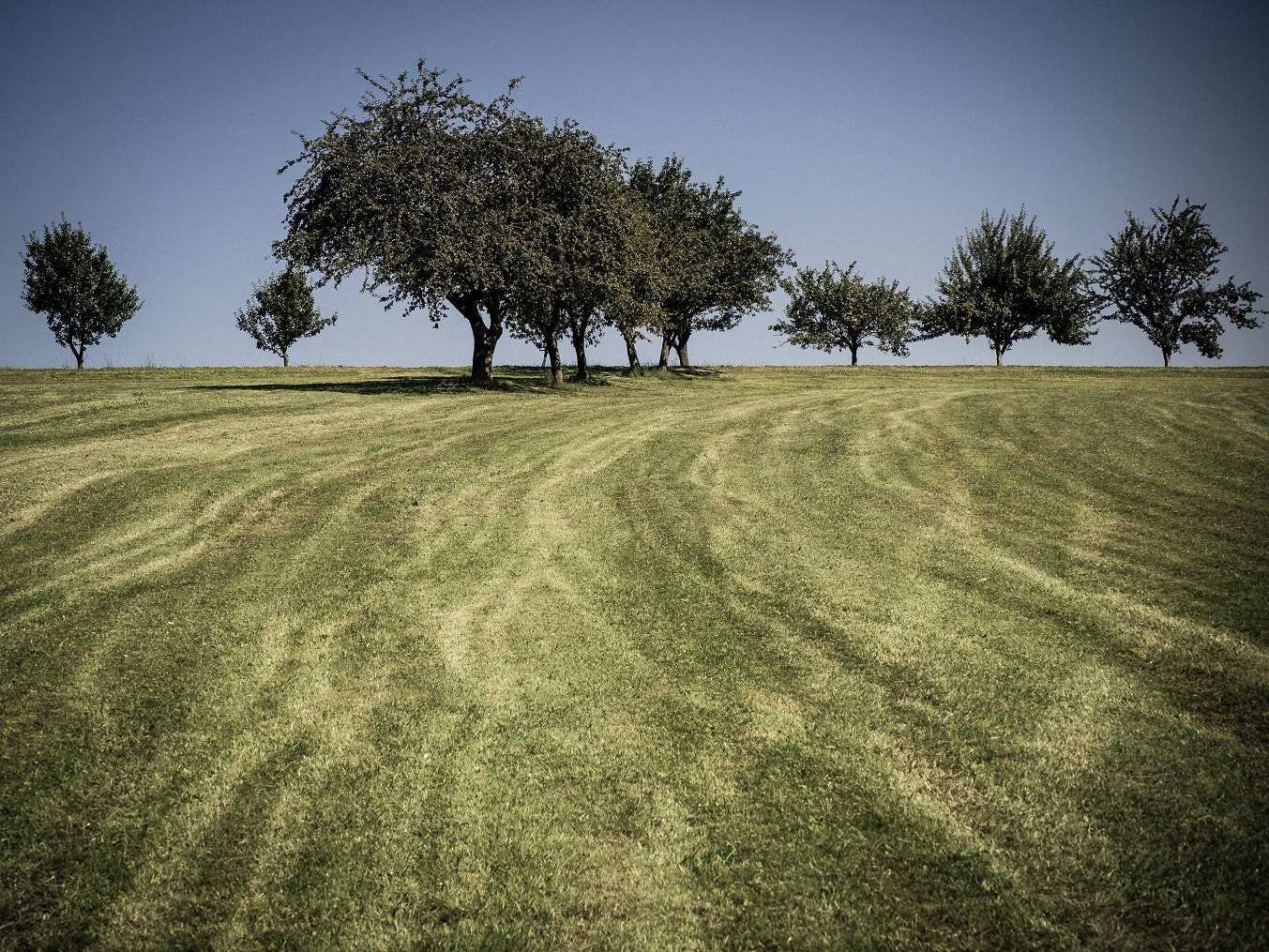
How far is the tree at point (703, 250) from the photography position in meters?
42.8

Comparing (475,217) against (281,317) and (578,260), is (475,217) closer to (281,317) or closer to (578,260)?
(578,260)

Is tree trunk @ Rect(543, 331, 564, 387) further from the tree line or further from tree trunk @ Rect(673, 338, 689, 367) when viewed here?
tree trunk @ Rect(673, 338, 689, 367)

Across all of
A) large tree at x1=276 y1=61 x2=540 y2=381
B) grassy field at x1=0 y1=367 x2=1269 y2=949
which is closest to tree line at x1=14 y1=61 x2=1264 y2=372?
large tree at x1=276 y1=61 x2=540 y2=381

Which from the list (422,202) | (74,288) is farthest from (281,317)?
(422,202)

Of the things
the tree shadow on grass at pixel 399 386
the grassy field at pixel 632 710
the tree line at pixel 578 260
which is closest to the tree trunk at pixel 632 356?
the tree line at pixel 578 260

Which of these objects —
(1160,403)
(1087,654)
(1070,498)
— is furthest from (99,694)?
(1160,403)

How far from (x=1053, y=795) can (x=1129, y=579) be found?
14.9 ft

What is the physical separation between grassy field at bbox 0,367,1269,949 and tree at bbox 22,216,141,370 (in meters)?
50.4

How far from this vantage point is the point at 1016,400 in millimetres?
21219

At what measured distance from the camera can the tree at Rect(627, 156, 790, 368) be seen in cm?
4278

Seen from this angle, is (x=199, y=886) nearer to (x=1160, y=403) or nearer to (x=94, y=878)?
(x=94, y=878)

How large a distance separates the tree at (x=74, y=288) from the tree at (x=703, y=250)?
40.0 metres

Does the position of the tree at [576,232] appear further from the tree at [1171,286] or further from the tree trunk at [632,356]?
the tree at [1171,286]

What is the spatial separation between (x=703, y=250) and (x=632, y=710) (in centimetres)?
4136
